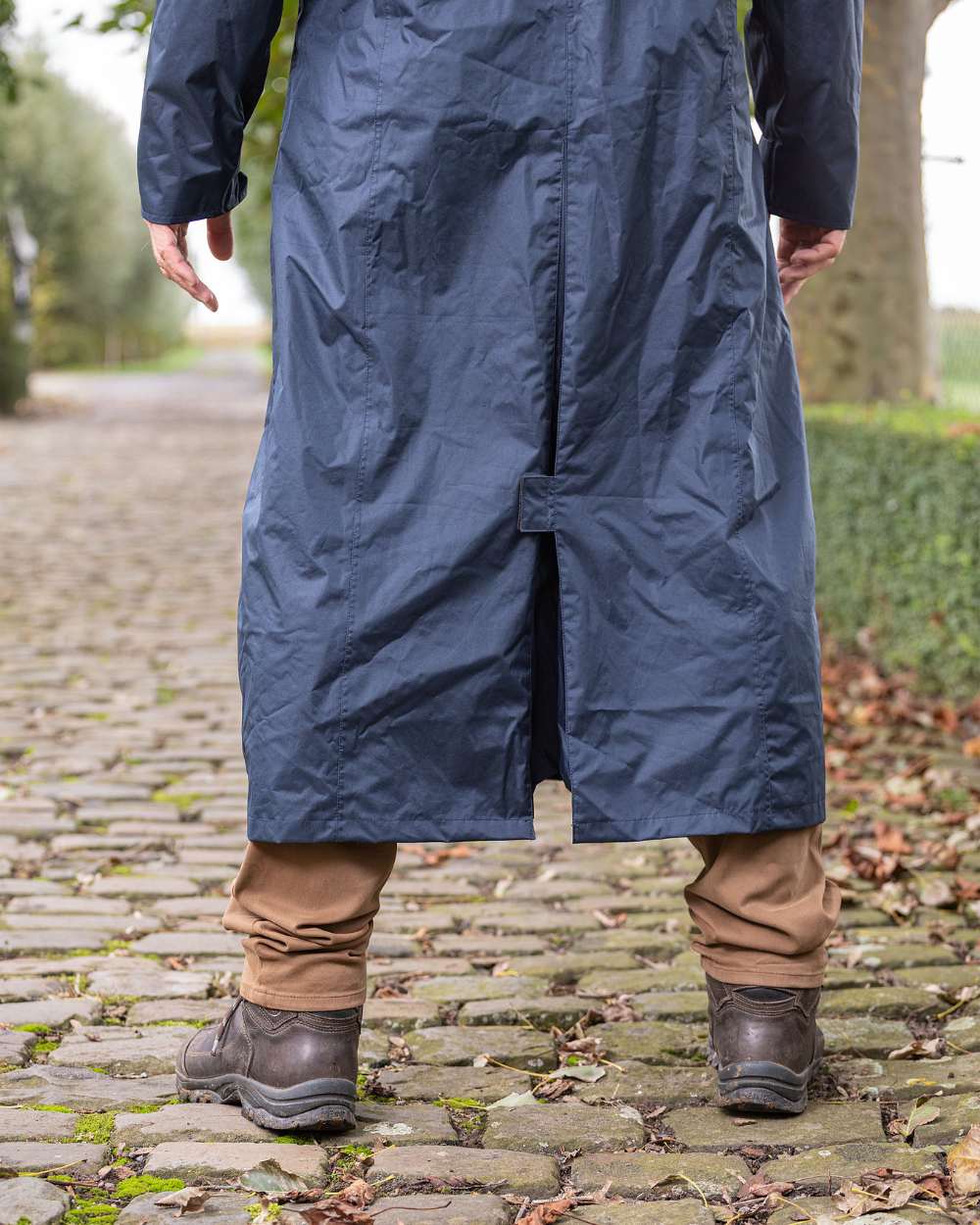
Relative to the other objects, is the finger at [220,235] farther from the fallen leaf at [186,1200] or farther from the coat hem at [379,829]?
the fallen leaf at [186,1200]

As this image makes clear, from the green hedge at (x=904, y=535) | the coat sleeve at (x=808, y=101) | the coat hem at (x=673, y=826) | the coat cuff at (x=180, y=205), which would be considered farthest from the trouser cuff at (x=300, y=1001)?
the green hedge at (x=904, y=535)

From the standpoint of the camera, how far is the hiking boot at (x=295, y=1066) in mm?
2381

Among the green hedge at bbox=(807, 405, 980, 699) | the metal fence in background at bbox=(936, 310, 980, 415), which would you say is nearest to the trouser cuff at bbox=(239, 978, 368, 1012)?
the green hedge at bbox=(807, 405, 980, 699)

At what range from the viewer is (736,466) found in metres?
2.38

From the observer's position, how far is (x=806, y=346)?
356 inches

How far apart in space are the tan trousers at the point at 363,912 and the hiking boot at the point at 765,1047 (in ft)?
0.10

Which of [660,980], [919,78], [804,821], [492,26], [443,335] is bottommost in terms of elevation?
[660,980]

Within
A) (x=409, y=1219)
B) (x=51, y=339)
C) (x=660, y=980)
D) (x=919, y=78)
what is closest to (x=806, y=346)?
(x=919, y=78)

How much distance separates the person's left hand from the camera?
2740 millimetres

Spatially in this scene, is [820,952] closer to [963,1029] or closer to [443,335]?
[963,1029]

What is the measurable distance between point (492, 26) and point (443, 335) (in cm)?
44

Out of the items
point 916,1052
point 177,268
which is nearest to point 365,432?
point 177,268

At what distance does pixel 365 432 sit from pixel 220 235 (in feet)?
1.99

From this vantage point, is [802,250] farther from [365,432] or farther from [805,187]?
[365,432]
